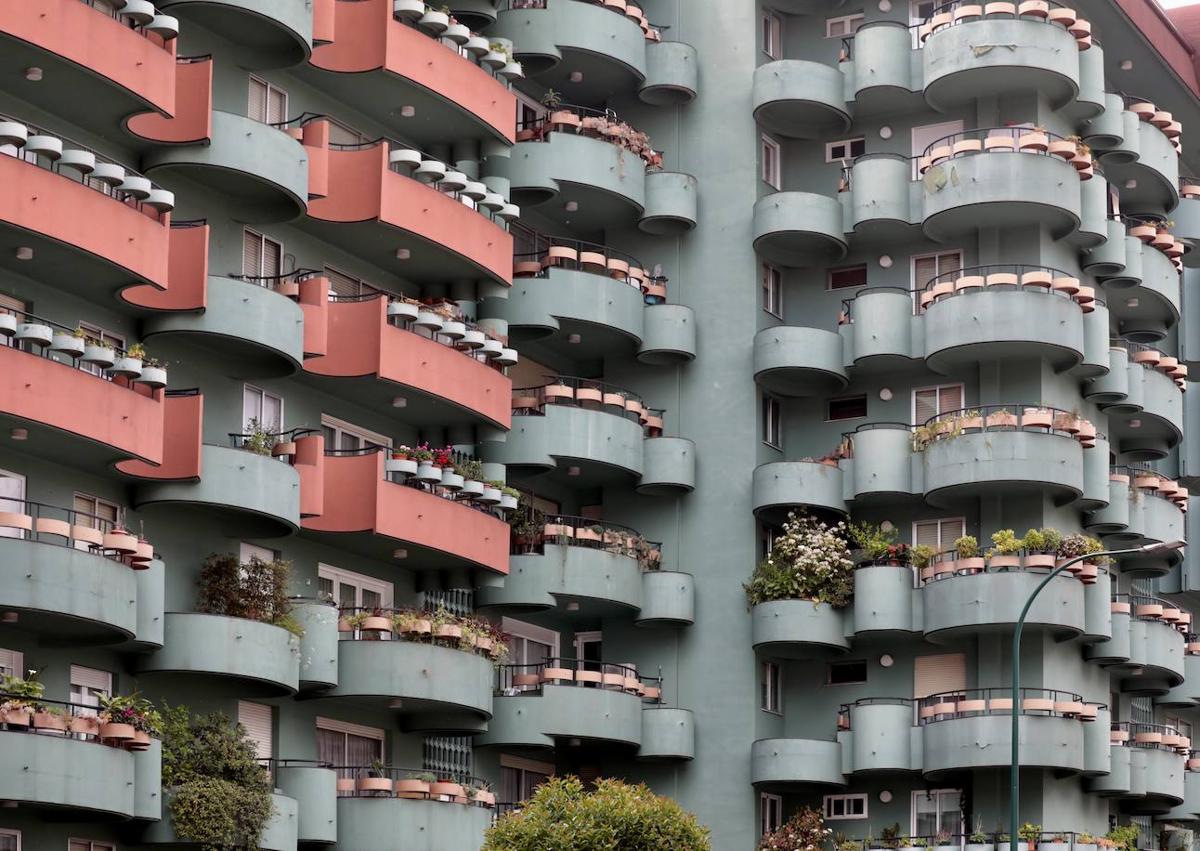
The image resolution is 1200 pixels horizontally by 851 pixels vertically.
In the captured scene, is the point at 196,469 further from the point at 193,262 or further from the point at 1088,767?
the point at 1088,767

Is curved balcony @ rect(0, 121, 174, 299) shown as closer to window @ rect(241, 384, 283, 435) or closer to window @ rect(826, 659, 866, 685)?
window @ rect(241, 384, 283, 435)

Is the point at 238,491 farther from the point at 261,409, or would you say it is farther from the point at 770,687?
the point at 770,687

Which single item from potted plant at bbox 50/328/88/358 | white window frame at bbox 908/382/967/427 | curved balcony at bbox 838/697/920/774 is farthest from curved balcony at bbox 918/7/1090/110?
potted plant at bbox 50/328/88/358

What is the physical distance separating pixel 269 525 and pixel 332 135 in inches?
425

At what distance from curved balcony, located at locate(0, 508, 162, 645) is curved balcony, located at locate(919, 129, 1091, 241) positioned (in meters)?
25.4

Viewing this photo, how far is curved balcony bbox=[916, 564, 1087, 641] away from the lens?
5944 centimetres

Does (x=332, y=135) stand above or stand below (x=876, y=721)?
above

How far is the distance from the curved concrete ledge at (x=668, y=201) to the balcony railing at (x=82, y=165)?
18.5 m

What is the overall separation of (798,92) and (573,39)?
6.36 m

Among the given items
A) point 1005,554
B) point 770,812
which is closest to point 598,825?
point 770,812

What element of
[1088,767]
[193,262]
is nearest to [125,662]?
[193,262]

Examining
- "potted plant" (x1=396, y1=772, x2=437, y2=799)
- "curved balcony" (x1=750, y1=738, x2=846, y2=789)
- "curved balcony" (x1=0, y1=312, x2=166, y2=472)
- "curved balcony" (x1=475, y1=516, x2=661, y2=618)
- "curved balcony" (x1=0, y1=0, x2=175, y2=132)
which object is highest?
"curved balcony" (x1=0, y1=0, x2=175, y2=132)

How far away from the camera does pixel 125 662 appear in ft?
155

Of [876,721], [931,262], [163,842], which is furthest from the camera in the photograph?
[931,262]
